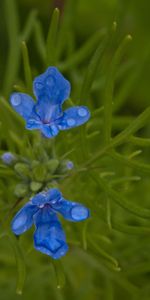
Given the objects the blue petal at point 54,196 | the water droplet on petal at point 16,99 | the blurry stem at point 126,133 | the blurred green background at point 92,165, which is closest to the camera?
the blue petal at point 54,196

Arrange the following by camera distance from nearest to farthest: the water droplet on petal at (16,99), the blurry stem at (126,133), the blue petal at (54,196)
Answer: the blue petal at (54,196)
the water droplet on petal at (16,99)
the blurry stem at (126,133)

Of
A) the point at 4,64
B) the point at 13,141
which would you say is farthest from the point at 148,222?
the point at 4,64

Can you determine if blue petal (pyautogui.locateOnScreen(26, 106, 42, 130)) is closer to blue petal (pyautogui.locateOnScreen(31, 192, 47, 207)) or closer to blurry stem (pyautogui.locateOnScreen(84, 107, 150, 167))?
blue petal (pyautogui.locateOnScreen(31, 192, 47, 207))

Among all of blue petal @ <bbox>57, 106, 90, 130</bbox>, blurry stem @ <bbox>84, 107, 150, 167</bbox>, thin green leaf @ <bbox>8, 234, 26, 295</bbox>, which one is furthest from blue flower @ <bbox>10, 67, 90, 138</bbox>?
thin green leaf @ <bbox>8, 234, 26, 295</bbox>

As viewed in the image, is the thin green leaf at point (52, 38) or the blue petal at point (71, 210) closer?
the blue petal at point (71, 210)

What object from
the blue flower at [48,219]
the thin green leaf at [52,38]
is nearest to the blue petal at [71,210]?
the blue flower at [48,219]

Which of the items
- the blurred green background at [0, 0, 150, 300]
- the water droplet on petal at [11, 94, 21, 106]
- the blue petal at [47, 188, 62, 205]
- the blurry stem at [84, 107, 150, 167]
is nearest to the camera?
the blue petal at [47, 188, 62, 205]

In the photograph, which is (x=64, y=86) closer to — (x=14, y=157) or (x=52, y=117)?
(x=52, y=117)

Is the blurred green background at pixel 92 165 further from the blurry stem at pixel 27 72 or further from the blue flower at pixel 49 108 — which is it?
the blue flower at pixel 49 108
